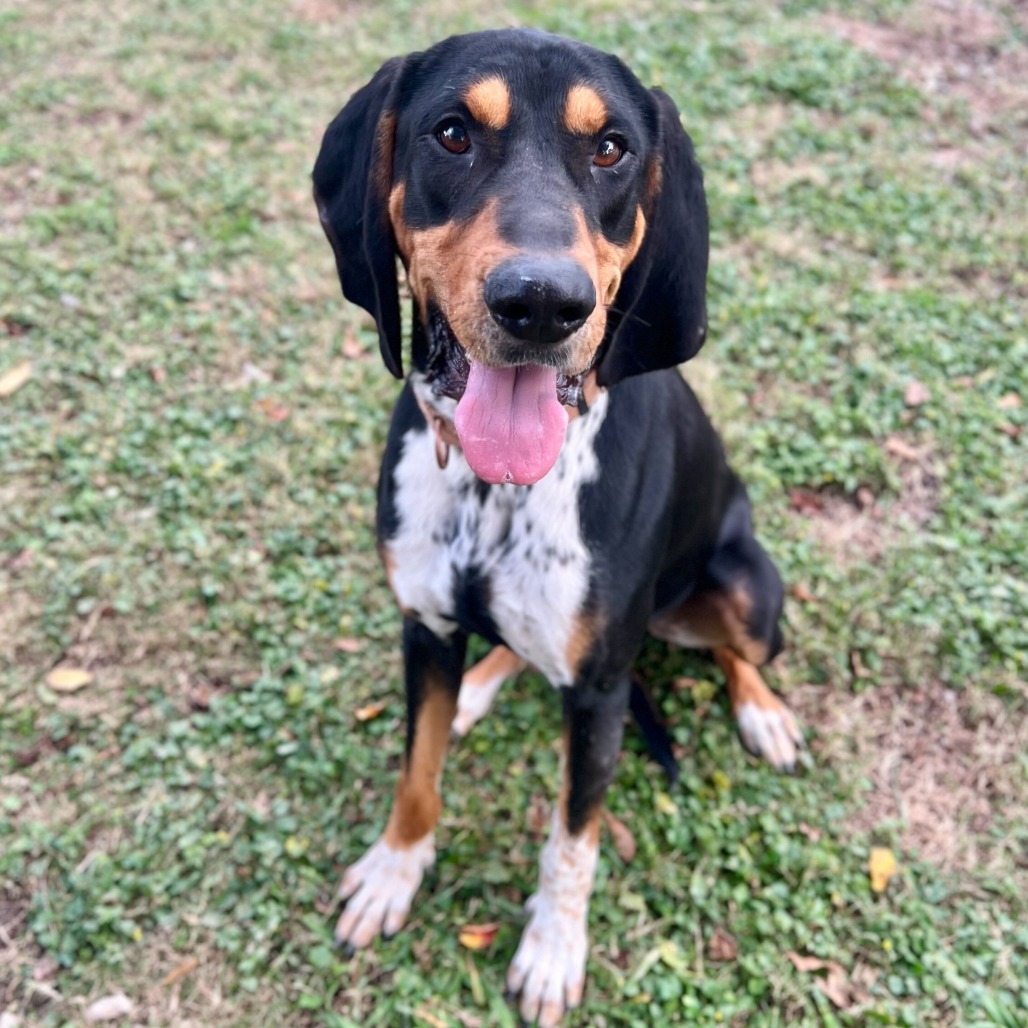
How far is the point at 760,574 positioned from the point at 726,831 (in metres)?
0.91

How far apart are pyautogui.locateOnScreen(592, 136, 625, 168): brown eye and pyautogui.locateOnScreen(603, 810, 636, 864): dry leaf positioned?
222 cm

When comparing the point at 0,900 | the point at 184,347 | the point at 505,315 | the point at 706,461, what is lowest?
the point at 0,900

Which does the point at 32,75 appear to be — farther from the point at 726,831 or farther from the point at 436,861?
the point at 726,831

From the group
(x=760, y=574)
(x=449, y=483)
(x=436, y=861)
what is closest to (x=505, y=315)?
(x=449, y=483)

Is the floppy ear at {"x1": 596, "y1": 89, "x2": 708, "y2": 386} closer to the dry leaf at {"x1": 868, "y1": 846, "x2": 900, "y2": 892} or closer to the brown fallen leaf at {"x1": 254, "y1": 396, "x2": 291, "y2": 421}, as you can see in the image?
the dry leaf at {"x1": 868, "y1": 846, "x2": 900, "y2": 892}

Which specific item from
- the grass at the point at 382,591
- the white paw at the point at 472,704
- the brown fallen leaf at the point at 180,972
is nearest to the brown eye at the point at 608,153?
the white paw at the point at 472,704

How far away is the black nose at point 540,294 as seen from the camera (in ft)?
6.72

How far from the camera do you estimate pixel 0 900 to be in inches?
130

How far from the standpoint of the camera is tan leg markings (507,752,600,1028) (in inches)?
120

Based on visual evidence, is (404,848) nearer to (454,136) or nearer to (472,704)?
(472,704)

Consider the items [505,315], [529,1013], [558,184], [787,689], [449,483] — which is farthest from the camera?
[787,689]

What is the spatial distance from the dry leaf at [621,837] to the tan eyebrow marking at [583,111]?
231 cm

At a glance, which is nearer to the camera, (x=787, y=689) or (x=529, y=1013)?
(x=529, y=1013)

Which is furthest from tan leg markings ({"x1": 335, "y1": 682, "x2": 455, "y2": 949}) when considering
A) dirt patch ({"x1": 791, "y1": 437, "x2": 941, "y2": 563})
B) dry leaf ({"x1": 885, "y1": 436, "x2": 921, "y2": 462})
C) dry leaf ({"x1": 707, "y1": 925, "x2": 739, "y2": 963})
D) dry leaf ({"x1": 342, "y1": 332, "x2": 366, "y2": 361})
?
dry leaf ({"x1": 885, "y1": 436, "x2": 921, "y2": 462})
